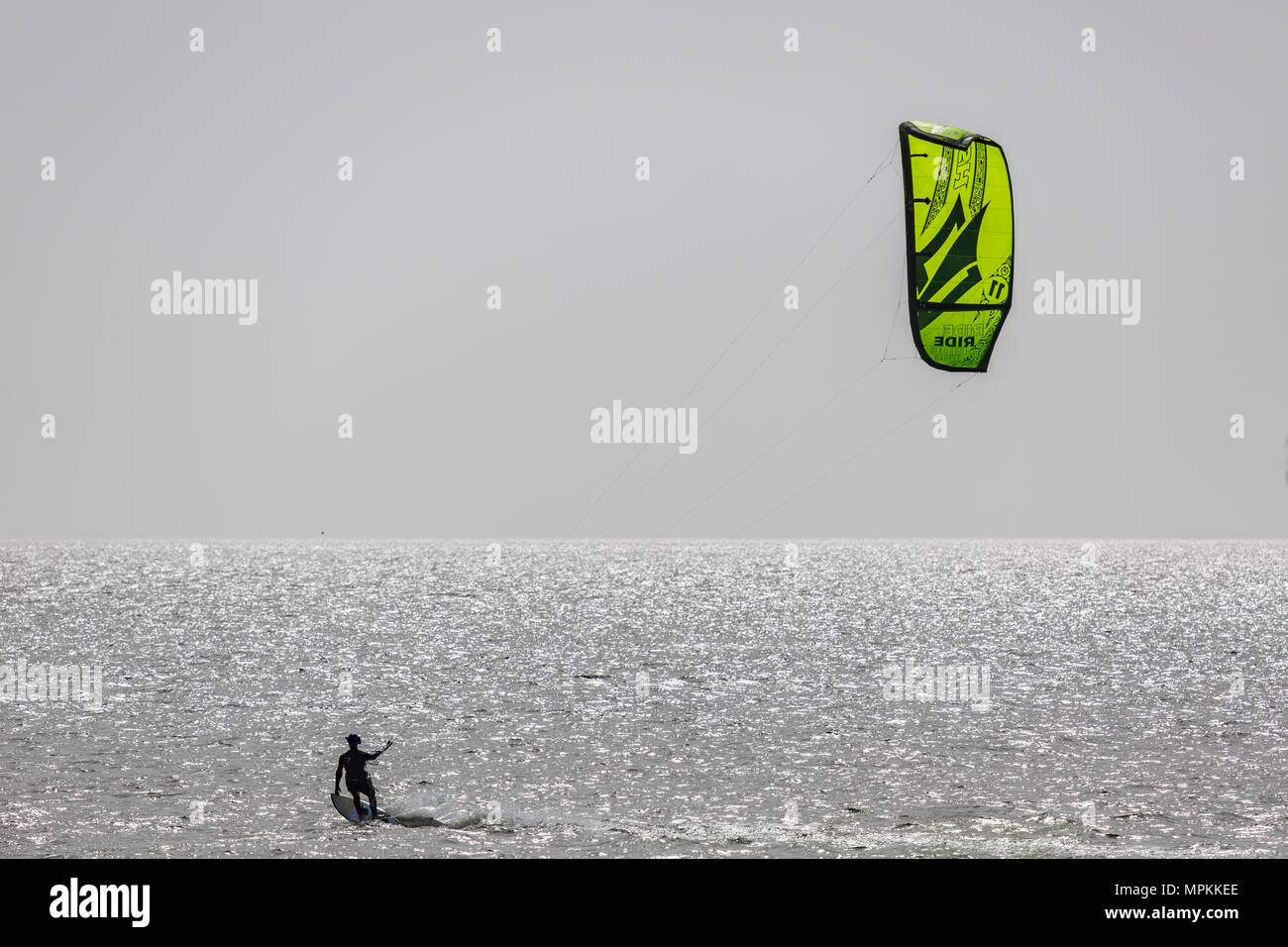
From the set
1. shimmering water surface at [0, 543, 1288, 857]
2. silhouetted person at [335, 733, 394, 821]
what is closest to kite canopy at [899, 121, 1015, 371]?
shimmering water surface at [0, 543, 1288, 857]

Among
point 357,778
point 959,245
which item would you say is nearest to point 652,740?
point 357,778

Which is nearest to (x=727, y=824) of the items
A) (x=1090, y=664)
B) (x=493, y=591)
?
(x=1090, y=664)

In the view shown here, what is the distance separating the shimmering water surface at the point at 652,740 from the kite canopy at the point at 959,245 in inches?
357

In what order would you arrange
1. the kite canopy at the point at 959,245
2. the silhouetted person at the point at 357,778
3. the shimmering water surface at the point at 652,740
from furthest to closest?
the shimmering water surface at the point at 652,740
the silhouetted person at the point at 357,778
the kite canopy at the point at 959,245

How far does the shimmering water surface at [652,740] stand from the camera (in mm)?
24703

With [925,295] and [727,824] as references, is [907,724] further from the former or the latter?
[925,295]

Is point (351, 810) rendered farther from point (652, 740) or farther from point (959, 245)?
point (959, 245)

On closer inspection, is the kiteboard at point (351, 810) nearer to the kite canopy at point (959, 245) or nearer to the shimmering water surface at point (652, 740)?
the shimmering water surface at point (652, 740)

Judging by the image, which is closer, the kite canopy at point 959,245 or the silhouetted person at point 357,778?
the kite canopy at point 959,245

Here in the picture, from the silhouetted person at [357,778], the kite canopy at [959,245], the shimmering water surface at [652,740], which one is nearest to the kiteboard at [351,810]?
the silhouetted person at [357,778]

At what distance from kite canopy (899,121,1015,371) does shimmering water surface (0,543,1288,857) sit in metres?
9.08

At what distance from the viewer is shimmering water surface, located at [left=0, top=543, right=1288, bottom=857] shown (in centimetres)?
2470
